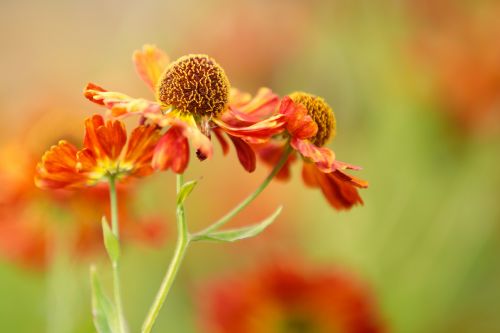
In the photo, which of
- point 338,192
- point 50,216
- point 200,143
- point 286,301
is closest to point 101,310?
point 200,143

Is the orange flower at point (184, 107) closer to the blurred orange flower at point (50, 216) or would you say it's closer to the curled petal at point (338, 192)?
the curled petal at point (338, 192)

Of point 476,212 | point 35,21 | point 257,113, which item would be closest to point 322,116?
point 257,113

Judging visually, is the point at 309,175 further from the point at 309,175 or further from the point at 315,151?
the point at 315,151

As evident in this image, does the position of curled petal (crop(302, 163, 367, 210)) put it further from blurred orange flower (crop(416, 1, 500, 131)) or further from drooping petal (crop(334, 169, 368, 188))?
blurred orange flower (crop(416, 1, 500, 131))

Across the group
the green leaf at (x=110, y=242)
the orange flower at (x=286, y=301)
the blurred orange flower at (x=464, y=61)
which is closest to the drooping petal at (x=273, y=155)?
the green leaf at (x=110, y=242)

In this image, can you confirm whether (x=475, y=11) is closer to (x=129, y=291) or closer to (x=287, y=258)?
(x=287, y=258)

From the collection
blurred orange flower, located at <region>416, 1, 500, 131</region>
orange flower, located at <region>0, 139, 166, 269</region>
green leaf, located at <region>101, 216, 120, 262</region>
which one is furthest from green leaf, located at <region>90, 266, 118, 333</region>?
blurred orange flower, located at <region>416, 1, 500, 131</region>
